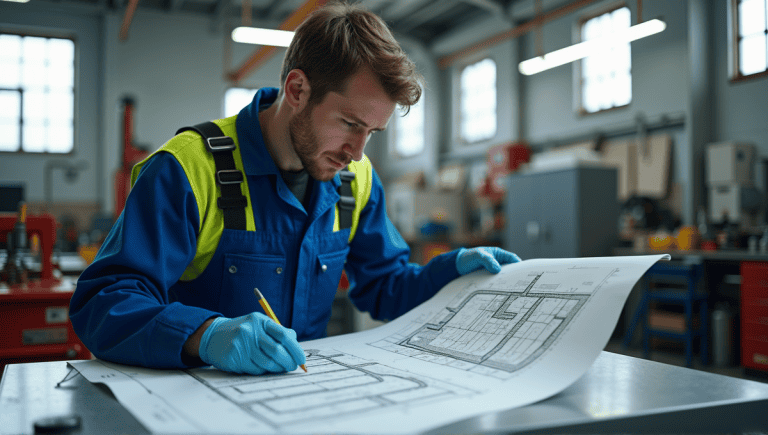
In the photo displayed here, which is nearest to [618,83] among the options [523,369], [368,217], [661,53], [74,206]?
[661,53]

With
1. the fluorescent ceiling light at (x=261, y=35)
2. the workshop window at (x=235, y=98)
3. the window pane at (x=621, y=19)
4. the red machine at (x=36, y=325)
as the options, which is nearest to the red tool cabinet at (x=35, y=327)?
the red machine at (x=36, y=325)

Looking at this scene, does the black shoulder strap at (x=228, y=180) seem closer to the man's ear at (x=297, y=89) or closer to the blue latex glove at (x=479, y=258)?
the man's ear at (x=297, y=89)

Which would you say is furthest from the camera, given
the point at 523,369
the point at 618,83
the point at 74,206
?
the point at 74,206

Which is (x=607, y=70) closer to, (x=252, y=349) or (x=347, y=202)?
(x=347, y=202)

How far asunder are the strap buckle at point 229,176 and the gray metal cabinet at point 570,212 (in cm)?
444

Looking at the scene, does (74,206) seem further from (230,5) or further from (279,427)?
(279,427)

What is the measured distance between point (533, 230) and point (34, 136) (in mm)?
7470

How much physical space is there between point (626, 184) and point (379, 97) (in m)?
5.41

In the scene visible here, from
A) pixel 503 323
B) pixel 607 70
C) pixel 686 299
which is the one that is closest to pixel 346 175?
pixel 503 323

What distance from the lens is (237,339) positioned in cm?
78

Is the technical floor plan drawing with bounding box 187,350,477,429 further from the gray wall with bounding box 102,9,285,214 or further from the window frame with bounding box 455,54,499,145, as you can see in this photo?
the gray wall with bounding box 102,9,285,214

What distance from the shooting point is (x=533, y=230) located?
5.54 meters

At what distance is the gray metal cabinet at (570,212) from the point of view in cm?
505

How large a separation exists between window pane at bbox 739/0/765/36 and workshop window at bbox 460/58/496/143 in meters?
3.25
